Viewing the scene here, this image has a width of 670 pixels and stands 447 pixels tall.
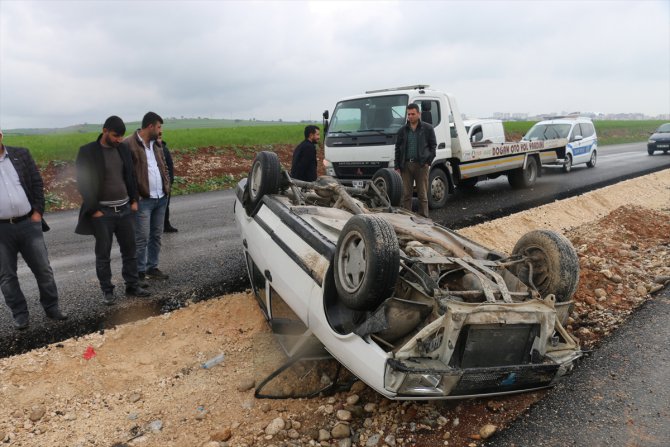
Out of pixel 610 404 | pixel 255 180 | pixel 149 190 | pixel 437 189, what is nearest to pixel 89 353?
pixel 149 190

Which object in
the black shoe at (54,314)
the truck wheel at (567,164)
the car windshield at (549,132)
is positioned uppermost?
the car windshield at (549,132)

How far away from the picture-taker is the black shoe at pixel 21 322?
4184mm

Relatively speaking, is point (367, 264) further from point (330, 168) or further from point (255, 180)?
point (330, 168)

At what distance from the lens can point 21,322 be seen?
13.8 feet

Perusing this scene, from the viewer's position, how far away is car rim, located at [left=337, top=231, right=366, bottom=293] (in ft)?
9.29

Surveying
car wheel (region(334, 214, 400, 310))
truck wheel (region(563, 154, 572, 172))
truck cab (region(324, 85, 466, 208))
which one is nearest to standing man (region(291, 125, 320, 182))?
truck cab (region(324, 85, 466, 208))

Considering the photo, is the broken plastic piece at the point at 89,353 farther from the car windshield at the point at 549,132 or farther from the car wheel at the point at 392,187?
the car windshield at the point at 549,132

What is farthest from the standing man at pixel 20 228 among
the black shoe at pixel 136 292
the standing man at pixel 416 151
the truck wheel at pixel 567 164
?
the truck wheel at pixel 567 164

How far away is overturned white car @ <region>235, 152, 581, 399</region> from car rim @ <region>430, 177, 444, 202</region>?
16.6 feet

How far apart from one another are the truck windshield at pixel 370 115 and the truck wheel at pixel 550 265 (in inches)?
195

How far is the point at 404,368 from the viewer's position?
2.47 meters

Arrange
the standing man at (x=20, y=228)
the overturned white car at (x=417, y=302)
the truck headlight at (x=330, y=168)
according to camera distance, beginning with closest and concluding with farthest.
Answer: the overturned white car at (x=417, y=302) < the standing man at (x=20, y=228) < the truck headlight at (x=330, y=168)

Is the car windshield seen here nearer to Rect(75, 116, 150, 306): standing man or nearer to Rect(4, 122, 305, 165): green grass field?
Rect(4, 122, 305, 165): green grass field

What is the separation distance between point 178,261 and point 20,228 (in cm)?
212
